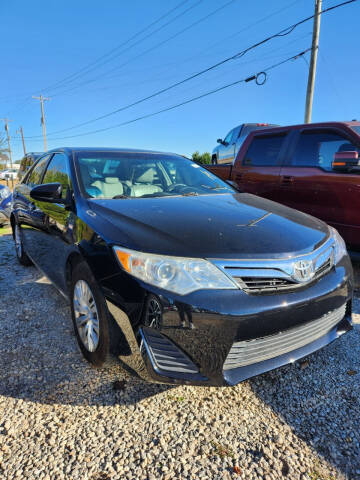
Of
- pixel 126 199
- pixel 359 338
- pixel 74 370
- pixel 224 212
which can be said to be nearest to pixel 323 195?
pixel 359 338

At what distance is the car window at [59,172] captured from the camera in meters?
2.51

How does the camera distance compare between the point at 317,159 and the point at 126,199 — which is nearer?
the point at 126,199

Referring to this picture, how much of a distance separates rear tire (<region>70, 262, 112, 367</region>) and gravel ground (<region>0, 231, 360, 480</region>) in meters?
0.15

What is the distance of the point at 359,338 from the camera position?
2.42 m

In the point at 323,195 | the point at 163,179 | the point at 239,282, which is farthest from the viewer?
the point at 323,195

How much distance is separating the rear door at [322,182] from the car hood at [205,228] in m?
1.54

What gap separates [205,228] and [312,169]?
2688 mm

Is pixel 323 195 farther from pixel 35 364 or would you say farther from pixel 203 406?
pixel 35 364

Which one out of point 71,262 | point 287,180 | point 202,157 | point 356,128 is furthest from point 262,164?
point 202,157

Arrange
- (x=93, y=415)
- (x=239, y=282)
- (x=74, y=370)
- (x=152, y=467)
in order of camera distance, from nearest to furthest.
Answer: (x=152, y=467) → (x=239, y=282) → (x=93, y=415) → (x=74, y=370)

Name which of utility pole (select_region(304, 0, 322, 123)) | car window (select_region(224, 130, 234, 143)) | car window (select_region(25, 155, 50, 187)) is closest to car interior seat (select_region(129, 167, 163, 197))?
car window (select_region(25, 155, 50, 187))

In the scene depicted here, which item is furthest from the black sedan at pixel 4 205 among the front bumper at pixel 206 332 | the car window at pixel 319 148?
the front bumper at pixel 206 332

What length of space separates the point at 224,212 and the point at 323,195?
85.6 inches

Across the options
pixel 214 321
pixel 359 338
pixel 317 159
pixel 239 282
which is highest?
pixel 317 159
